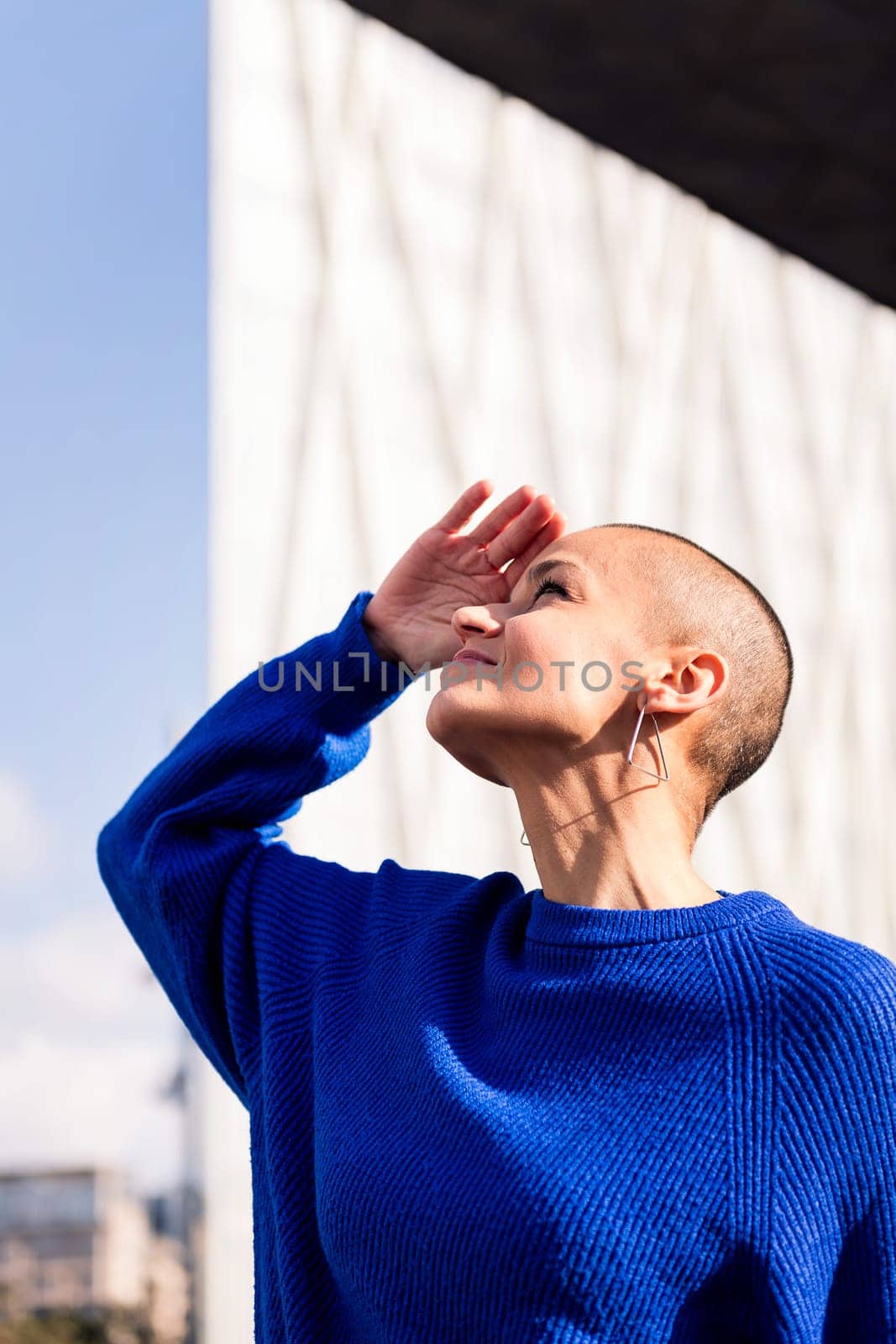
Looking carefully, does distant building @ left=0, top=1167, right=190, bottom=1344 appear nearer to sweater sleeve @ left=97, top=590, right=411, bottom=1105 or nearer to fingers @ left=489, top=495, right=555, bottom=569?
sweater sleeve @ left=97, top=590, right=411, bottom=1105

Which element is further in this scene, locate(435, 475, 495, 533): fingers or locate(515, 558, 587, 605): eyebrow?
locate(435, 475, 495, 533): fingers

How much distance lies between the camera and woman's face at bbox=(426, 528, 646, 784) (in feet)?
3.48

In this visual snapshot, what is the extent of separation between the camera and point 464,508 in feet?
4.54

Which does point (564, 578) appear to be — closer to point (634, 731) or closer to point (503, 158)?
point (634, 731)

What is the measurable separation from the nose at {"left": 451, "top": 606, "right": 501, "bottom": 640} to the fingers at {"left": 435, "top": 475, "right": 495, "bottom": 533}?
181 millimetres

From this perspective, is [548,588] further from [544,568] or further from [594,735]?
[594,735]

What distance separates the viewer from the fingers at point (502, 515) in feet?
4.35

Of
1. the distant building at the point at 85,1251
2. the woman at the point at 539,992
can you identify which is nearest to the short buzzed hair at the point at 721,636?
the woman at the point at 539,992

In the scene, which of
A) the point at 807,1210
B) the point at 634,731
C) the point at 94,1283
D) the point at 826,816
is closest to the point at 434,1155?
the point at 807,1210

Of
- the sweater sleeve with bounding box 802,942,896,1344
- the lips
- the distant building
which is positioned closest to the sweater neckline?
the sweater sleeve with bounding box 802,942,896,1344

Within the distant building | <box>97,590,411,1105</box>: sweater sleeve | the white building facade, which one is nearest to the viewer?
<box>97,590,411,1105</box>: sweater sleeve

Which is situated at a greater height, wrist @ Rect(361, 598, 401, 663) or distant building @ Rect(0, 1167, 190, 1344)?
wrist @ Rect(361, 598, 401, 663)

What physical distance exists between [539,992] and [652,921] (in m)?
0.11

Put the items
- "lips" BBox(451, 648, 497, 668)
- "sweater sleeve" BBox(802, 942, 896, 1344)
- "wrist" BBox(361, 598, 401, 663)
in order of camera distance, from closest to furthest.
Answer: "sweater sleeve" BBox(802, 942, 896, 1344), "lips" BBox(451, 648, 497, 668), "wrist" BBox(361, 598, 401, 663)
